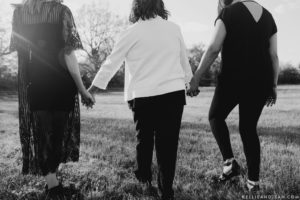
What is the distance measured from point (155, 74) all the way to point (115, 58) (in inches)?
16.7

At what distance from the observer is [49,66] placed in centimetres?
320

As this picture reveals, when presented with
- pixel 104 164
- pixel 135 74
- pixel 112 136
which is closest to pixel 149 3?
pixel 135 74

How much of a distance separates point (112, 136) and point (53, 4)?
399cm

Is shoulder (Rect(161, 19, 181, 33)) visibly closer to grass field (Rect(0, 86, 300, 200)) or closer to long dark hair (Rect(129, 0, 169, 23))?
long dark hair (Rect(129, 0, 169, 23))

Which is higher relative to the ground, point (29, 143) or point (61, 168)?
point (29, 143)

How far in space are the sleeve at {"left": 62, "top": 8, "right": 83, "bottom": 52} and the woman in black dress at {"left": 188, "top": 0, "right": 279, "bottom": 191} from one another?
1.30m

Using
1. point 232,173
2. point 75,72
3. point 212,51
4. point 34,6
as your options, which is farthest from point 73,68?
point 232,173

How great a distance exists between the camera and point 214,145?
5758mm

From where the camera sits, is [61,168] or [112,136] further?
[112,136]

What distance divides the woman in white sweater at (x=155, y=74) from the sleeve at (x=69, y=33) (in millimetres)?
440

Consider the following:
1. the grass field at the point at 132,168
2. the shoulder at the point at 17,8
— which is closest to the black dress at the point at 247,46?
the grass field at the point at 132,168

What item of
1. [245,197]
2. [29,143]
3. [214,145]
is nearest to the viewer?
[245,197]

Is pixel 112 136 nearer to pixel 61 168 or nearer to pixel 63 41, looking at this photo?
pixel 61 168

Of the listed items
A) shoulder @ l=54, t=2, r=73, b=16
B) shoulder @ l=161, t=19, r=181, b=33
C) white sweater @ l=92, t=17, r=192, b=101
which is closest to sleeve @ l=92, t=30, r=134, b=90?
white sweater @ l=92, t=17, r=192, b=101
